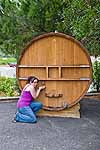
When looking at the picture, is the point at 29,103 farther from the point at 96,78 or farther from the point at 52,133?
the point at 96,78

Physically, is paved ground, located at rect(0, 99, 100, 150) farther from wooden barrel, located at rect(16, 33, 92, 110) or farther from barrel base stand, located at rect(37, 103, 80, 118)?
wooden barrel, located at rect(16, 33, 92, 110)

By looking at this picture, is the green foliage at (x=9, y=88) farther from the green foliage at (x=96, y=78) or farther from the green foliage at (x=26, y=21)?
the green foliage at (x=96, y=78)

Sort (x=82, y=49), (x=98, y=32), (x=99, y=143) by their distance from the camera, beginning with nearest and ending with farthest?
(x=99, y=143), (x=98, y=32), (x=82, y=49)

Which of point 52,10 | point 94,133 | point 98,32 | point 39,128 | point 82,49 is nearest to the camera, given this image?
point 94,133

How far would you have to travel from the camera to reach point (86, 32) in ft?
21.6

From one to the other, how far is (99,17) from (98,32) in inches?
35.7

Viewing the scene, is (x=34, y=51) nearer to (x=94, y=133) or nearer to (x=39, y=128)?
(x=39, y=128)

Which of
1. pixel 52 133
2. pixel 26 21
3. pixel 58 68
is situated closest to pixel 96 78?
pixel 26 21

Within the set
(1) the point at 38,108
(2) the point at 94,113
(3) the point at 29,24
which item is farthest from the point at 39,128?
(3) the point at 29,24

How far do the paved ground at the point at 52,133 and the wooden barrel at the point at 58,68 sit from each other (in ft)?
1.67

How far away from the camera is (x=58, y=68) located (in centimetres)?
741

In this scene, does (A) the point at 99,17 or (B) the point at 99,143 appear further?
(A) the point at 99,17

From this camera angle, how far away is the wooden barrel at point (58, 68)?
291 inches

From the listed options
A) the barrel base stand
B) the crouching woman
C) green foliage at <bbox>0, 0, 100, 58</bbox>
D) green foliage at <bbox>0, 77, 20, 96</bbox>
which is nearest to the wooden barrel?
the barrel base stand
